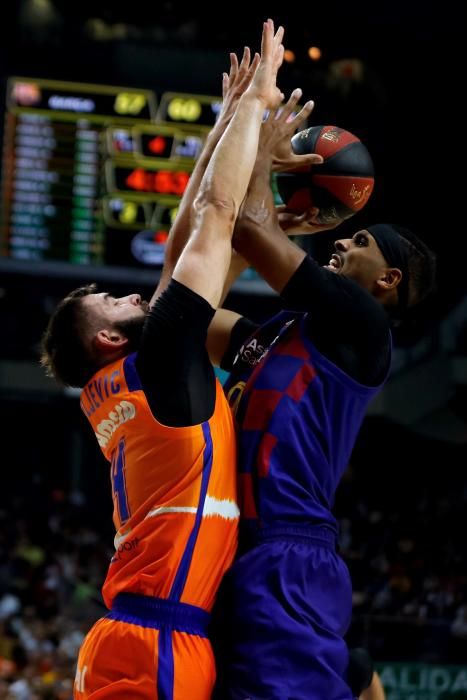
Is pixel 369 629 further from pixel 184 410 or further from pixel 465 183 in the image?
pixel 465 183

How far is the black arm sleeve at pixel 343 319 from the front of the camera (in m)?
2.95

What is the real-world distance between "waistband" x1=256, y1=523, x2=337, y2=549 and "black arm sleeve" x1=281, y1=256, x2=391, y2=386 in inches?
16.2

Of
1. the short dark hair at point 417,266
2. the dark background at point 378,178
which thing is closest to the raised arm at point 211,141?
the short dark hair at point 417,266

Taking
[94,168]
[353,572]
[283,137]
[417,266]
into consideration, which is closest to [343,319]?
[417,266]

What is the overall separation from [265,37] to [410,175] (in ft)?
25.5

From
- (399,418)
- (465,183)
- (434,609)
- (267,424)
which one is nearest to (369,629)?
(434,609)

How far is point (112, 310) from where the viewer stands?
3229 millimetres

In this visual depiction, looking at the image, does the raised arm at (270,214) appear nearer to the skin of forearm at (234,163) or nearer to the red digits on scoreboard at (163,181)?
the skin of forearm at (234,163)

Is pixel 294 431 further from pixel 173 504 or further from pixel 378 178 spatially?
pixel 378 178

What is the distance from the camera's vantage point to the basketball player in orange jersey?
2836 mm

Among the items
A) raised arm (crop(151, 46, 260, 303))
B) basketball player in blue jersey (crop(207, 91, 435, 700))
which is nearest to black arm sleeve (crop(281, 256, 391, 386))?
basketball player in blue jersey (crop(207, 91, 435, 700))

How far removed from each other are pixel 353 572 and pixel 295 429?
9070mm

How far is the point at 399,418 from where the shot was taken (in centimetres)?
1616

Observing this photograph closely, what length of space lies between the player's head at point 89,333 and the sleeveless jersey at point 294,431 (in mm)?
357
